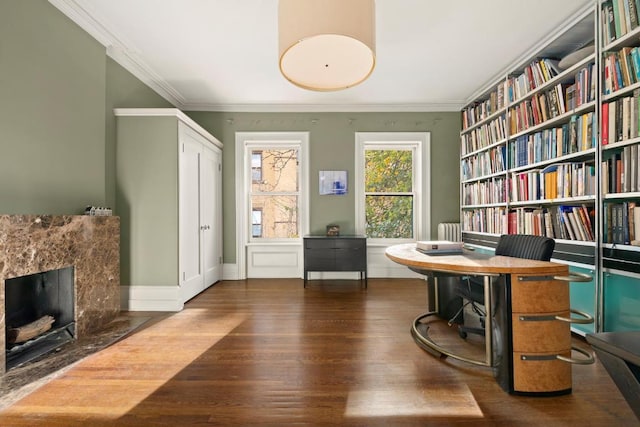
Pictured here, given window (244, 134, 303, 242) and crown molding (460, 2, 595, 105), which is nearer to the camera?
crown molding (460, 2, 595, 105)

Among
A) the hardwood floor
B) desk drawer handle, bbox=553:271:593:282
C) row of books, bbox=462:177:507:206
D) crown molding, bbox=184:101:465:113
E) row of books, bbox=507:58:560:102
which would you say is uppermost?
crown molding, bbox=184:101:465:113

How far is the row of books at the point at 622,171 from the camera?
7.07ft

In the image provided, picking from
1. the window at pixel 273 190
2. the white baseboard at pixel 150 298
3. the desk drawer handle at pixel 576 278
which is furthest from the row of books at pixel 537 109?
the white baseboard at pixel 150 298

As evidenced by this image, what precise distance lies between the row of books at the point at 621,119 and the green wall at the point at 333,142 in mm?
2629

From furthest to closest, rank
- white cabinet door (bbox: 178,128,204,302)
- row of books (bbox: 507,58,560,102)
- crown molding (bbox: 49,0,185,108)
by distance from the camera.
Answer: white cabinet door (bbox: 178,128,204,302) < row of books (bbox: 507,58,560,102) < crown molding (bbox: 49,0,185,108)

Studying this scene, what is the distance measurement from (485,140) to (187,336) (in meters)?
4.28

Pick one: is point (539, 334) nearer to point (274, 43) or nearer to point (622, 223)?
point (622, 223)

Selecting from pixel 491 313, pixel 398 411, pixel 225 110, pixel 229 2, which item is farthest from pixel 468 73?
pixel 398 411

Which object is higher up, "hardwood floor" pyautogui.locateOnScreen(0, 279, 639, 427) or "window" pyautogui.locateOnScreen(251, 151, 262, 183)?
Answer: "window" pyautogui.locateOnScreen(251, 151, 262, 183)

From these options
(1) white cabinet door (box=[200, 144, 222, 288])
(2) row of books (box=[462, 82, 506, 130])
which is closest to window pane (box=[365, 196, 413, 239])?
(2) row of books (box=[462, 82, 506, 130])

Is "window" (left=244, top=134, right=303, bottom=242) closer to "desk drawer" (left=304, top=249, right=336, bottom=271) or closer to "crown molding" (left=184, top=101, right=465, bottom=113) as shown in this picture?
"crown molding" (left=184, top=101, right=465, bottom=113)

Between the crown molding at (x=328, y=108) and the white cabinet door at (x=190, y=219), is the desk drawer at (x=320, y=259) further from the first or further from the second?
the crown molding at (x=328, y=108)

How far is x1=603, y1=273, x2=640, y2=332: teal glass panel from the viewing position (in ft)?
7.19

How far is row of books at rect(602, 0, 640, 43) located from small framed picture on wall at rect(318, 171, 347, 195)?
3.27 m
